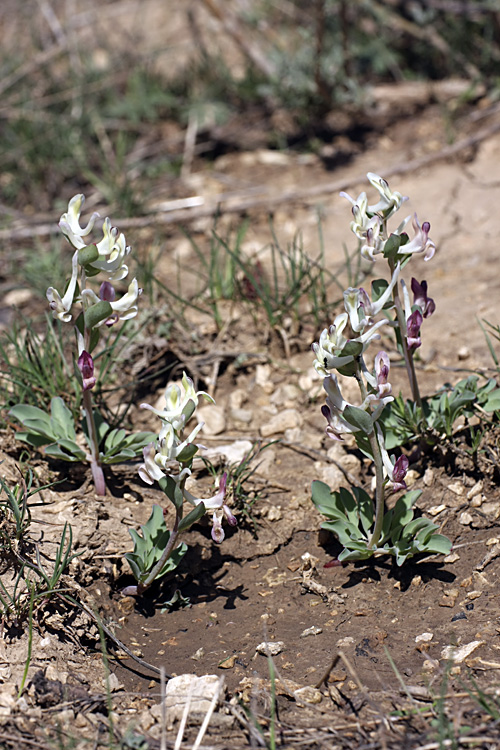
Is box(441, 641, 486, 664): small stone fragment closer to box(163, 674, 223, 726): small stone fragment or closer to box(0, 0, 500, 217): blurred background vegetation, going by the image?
box(163, 674, 223, 726): small stone fragment

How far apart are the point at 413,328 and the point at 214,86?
3958mm

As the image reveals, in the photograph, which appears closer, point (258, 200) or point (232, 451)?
point (232, 451)

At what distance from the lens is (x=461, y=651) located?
2076 mm

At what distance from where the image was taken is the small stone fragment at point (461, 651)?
81.0 inches

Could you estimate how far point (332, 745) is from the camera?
5.95 feet

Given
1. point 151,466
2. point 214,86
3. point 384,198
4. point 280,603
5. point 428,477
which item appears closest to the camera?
point 151,466

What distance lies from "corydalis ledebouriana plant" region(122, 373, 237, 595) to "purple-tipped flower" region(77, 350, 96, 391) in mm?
305

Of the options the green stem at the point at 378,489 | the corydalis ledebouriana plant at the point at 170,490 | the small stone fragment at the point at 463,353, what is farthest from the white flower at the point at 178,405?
the small stone fragment at the point at 463,353

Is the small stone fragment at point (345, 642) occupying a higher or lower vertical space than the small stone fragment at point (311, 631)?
higher

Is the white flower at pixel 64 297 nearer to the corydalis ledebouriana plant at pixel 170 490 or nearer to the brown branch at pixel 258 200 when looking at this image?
the corydalis ledebouriana plant at pixel 170 490

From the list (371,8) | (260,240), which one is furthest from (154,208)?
(371,8)

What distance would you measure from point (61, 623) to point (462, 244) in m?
2.94

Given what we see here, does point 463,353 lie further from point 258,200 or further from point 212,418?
point 258,200

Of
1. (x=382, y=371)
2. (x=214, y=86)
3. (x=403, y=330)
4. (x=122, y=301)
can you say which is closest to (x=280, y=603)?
(x=382, y=371)
